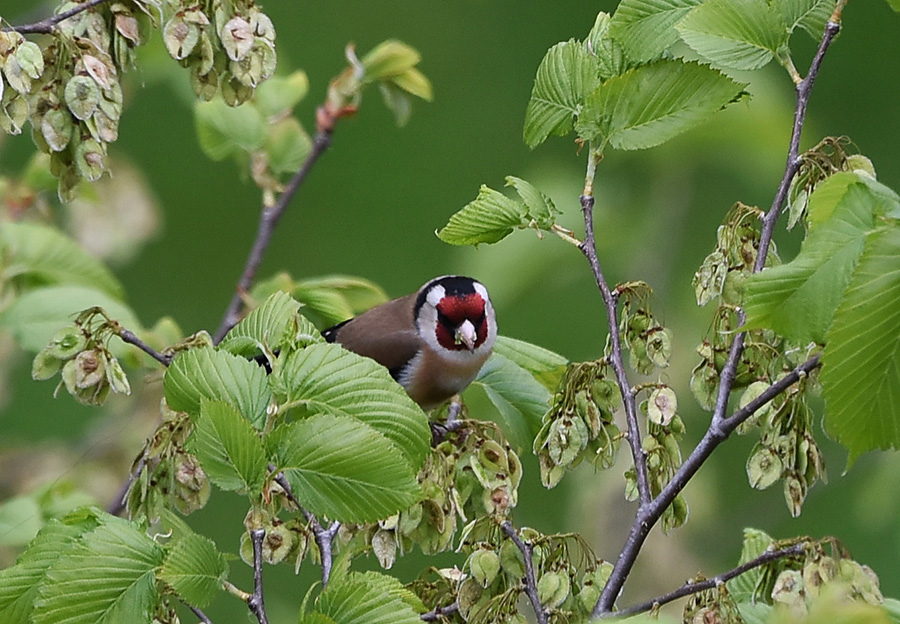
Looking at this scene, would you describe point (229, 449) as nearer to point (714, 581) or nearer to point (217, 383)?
point (217, 383)

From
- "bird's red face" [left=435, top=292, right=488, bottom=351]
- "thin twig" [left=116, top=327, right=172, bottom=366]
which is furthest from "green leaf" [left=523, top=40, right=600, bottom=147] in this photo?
"bird's red face" [left=435, top=292, right=488, bottom=351]

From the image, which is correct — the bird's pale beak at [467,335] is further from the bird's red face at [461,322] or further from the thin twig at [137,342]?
the thin twig at [137,342]

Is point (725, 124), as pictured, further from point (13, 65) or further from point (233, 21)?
point (13, 65)

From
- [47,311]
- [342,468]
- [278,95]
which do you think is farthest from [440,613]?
[278,95]

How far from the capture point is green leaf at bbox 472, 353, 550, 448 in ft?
4.40

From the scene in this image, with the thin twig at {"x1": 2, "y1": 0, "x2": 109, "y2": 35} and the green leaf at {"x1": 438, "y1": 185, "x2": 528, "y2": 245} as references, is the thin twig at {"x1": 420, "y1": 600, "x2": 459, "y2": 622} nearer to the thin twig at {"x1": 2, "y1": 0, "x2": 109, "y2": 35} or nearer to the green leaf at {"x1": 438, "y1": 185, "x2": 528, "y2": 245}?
the green leaf at {"x1": 438, "y1": 185, "x2": 528, "y2": 245}

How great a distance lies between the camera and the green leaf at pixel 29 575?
1001 millimetres

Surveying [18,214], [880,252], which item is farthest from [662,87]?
[18,214]

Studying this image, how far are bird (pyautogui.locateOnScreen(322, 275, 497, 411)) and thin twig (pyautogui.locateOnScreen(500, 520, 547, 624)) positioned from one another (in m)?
0.92

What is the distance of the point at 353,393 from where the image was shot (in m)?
1.00

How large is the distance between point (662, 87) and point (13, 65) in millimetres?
554

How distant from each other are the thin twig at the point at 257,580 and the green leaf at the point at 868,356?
17.0 inches

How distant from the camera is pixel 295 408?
1042mm

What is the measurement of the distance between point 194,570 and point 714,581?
39 cm
